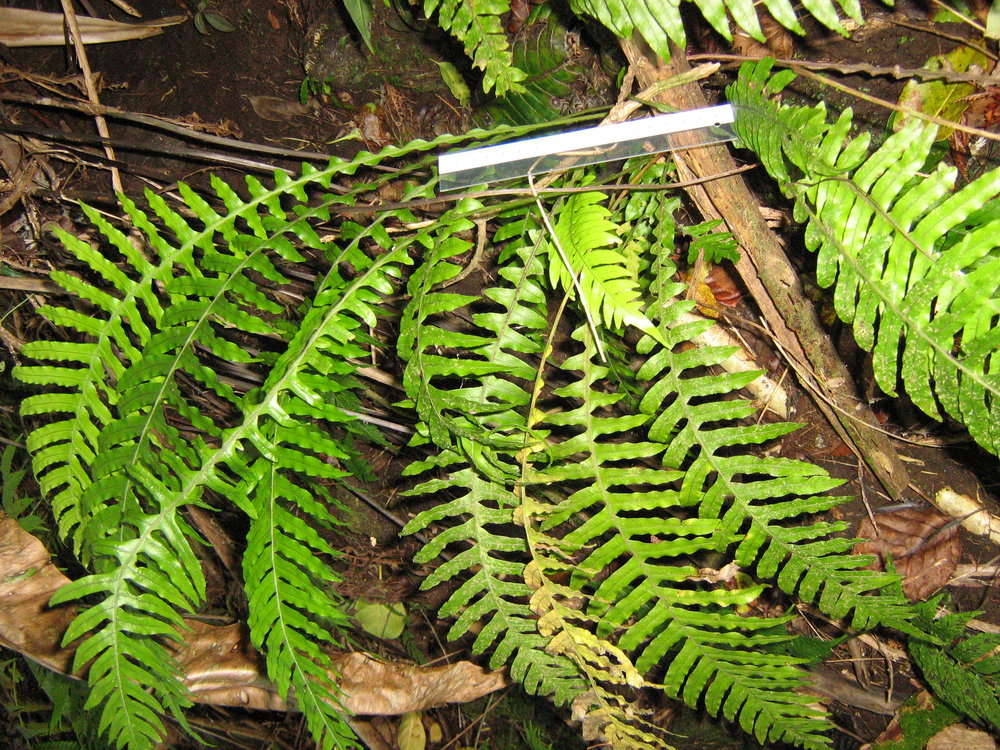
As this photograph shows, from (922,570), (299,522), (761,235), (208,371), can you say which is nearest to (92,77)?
(208,371)

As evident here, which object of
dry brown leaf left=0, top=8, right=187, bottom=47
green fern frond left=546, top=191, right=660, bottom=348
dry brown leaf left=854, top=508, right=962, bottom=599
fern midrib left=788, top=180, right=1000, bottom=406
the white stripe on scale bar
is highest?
dry brown leaf left=0, top=8, right=187, bottom=47

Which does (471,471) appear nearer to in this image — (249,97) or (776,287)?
(776,287)

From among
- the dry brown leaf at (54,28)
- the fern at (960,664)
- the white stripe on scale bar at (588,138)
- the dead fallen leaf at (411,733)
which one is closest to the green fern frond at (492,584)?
the white stripe on scale bar at (588,138)

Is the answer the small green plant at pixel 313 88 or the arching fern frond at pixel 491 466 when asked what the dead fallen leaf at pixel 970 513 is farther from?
the small green plant at pixel 313 88

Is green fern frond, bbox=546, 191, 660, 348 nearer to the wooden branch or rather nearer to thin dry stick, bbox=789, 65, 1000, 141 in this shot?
the wooden branch

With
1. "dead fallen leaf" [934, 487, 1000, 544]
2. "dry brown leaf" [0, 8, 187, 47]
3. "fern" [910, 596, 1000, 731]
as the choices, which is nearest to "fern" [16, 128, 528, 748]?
"dry brown leaf" [0, 8, 187, 47]
